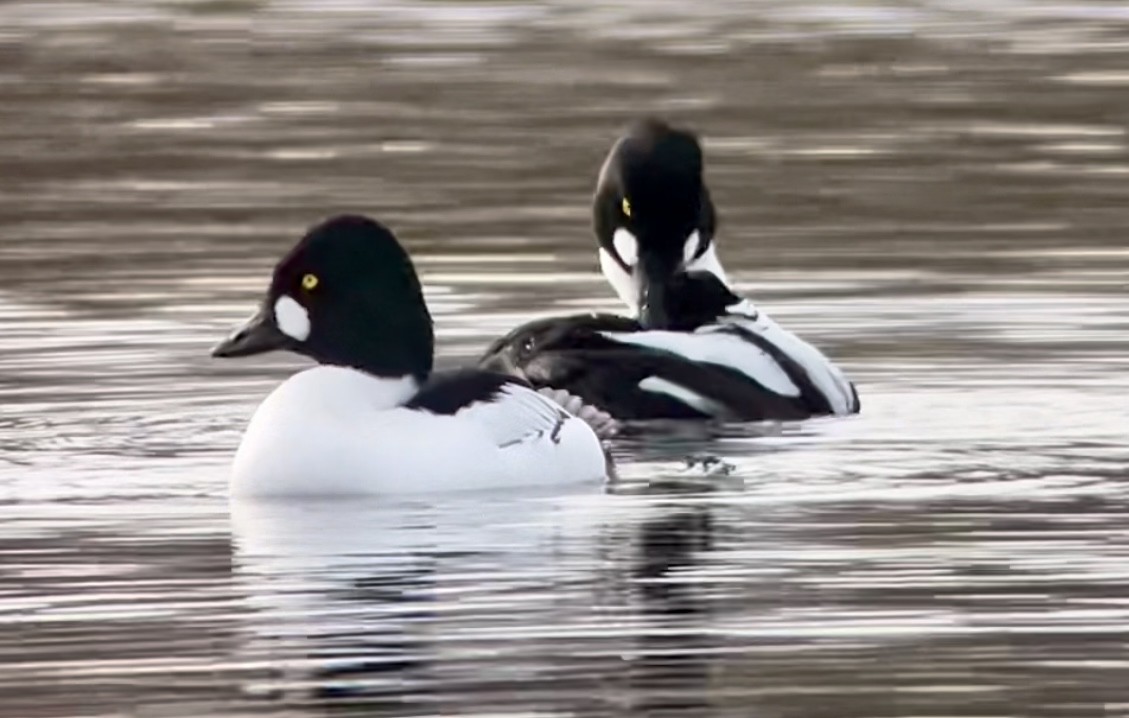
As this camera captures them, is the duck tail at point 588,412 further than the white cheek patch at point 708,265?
No

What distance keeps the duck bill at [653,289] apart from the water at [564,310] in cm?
84

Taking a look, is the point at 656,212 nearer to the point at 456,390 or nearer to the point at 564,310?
the point at 564,310

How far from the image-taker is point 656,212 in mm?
14188

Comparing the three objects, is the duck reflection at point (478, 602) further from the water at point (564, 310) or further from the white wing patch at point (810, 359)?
the white wing patch at point (810, 359)

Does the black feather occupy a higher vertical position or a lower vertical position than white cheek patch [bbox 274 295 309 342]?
lower

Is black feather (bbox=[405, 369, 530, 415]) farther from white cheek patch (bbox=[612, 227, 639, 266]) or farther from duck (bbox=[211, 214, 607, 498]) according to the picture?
white cheek patch (bbox=[612, 227, 639, 266])

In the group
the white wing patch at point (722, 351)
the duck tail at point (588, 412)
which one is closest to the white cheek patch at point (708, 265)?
the white wing patch at point (722, 351)

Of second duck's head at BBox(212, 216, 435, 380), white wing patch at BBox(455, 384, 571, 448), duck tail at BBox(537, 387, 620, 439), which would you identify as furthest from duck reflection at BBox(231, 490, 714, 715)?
duck tail at BBox(537, 387, 620, 439)

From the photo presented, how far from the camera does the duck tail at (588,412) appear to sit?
13.0 metres

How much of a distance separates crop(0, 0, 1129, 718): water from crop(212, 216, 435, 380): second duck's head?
56 cm

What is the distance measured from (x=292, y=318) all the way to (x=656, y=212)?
3121 millimetres

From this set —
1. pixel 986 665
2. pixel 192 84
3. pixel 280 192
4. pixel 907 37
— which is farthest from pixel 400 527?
pixel 907 37

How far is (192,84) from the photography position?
1053 inches

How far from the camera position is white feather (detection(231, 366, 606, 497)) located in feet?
35.9
